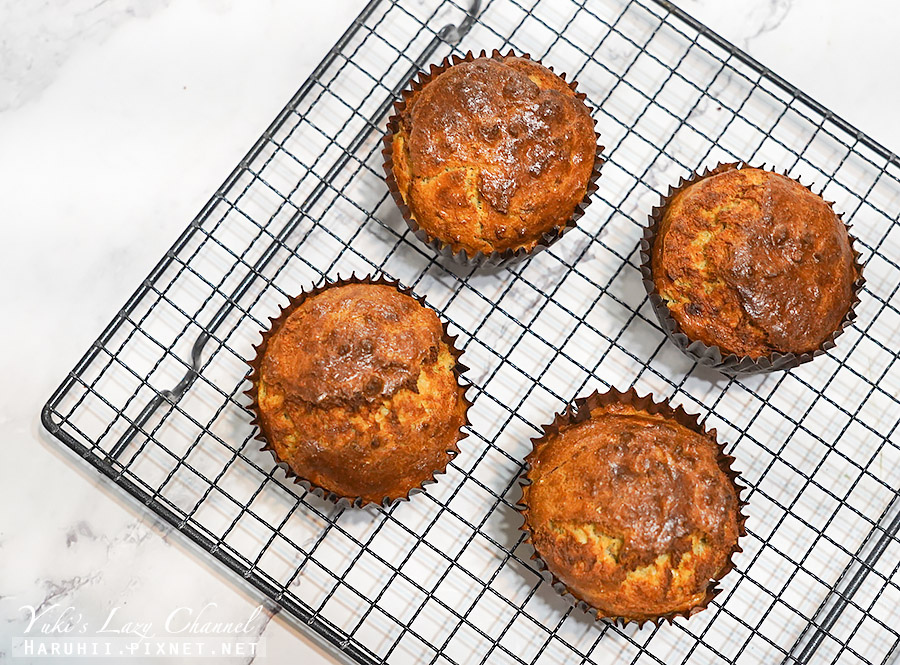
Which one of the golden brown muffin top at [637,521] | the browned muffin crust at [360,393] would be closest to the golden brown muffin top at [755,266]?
the golden brown muffin top at [637,521]

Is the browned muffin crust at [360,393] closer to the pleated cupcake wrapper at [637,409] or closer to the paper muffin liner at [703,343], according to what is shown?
the pleated cupcake wrapper at [637,409]

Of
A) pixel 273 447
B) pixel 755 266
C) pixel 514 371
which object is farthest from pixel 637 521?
pixel 273 447

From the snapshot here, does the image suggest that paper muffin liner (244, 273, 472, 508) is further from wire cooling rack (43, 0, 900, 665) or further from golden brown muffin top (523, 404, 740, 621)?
golden brown muffin top (523, 404, 740, 621)

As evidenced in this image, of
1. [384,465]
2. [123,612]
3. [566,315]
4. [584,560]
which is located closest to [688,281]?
[566,315]

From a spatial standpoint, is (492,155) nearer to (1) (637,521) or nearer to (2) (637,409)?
(2) (637,409)

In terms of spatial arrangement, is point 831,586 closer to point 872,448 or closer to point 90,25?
point 872,448
